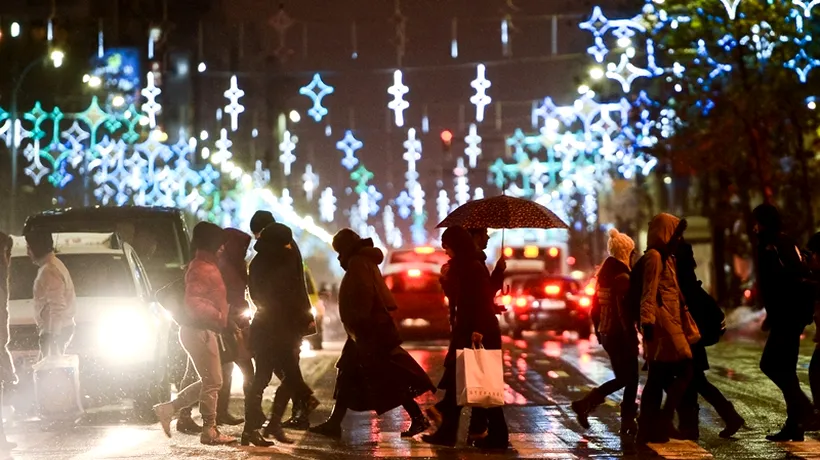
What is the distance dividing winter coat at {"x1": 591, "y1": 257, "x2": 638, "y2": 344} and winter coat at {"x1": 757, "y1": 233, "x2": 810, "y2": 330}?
1189mm

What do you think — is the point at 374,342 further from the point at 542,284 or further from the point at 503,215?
the point at 542,284

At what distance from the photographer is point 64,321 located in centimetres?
1334

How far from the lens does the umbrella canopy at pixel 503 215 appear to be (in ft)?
41.3

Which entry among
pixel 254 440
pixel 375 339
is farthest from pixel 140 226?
pixel 375 339

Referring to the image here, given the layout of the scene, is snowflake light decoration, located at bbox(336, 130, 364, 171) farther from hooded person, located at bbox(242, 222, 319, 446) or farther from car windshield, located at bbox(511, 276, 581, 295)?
hooded person, located at bbox(242, 222, 319, 446)

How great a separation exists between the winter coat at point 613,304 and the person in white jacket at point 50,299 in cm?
472

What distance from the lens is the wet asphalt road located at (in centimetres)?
1079

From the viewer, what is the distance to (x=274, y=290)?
11492mm

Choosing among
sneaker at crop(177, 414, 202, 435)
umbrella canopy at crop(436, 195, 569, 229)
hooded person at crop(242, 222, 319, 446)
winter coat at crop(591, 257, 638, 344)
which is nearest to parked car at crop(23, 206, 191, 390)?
sneaker at crop(177, 414, 202, 435)

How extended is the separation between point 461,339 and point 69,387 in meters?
4.20

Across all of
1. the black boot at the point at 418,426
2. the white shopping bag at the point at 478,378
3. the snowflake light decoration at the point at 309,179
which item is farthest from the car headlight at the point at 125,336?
the snowflake light decoration at the point at 309,179

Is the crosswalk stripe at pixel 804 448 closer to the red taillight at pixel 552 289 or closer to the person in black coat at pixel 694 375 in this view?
the person in black coat at pixel 694 375

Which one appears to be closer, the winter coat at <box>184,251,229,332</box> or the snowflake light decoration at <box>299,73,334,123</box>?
the winter coat at <box>184,251,229,332</box>

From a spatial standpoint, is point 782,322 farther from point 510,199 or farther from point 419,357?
point 419,357
